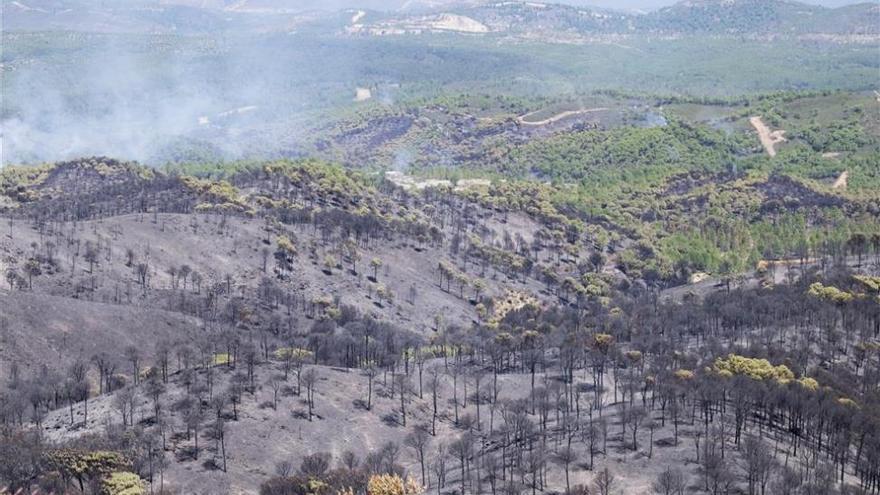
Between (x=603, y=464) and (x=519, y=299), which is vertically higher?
(x=603, y=464)

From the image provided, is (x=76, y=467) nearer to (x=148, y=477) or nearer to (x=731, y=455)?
(x=148, y=477)

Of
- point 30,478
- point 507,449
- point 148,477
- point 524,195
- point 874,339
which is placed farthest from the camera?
point 524,195

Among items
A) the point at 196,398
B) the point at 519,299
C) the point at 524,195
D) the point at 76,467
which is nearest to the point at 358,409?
the point at 196,398

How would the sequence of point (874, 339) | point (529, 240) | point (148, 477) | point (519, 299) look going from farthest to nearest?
1. point (529, 240)
2. point (519, 299)
3. point (874, 339)
4. point (148, 477)

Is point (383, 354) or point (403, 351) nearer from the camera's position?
point (383, 354)

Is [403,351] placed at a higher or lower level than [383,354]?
lower

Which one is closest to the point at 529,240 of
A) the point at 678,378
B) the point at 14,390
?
the point at 678,378

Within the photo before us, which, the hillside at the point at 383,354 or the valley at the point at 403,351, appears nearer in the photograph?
the valley at the point at 403,351

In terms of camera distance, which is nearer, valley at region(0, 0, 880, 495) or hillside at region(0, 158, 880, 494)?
valley at region(0, 0, 880, 495)

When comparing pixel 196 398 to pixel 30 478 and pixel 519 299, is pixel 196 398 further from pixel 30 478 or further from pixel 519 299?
pixel 519 299

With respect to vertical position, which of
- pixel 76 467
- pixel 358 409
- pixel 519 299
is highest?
pixel 76 467

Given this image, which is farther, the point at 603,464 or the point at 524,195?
the point at 524,195
